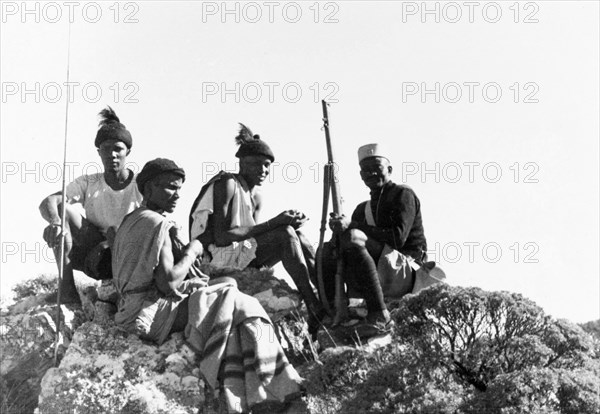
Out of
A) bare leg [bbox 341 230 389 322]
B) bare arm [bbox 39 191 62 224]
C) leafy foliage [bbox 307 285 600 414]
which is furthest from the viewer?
bare arm [bbox 39 191 62 224]

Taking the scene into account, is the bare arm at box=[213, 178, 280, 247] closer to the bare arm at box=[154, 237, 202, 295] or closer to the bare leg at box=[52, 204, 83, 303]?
the bare arm at box=[154, 237, 202, 295]

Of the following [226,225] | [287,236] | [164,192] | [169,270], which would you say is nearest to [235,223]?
[226,225]

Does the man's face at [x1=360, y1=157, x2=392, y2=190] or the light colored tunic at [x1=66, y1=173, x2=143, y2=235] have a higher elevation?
the man's face at [x1=360, y1=157, x2=392, y2=190]

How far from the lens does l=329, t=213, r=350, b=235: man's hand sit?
12.5 metres

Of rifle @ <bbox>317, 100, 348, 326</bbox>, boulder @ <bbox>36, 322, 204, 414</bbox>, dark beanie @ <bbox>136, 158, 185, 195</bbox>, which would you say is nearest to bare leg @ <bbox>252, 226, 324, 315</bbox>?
rifle @ <bbox>317, 100, 348, 326</bbox>

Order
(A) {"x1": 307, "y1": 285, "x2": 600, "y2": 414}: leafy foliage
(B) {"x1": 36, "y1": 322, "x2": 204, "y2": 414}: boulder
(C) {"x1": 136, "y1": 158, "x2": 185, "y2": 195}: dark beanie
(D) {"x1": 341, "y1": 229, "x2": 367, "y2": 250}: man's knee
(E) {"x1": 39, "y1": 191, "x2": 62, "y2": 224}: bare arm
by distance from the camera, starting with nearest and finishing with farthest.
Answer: (A) {"x1": 307, "y1": 285, "x2": 600, "y2": 414}: leafy foliage
(B) {"x1": 36, "y1": 322, "x2": 204, "y2": 414}: boulder
(C) {"x1": 136, "y1": 158, "x2": 185, "y2": 195}: dark beanie
(D) {"x1": 341, "y1": 229, "x2": 367, "y2": 250}: man's knee
(E) {"x1": 39, "y1": 191, "x2": 62, "y2": 224}: bare arm

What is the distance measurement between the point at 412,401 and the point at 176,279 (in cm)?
265

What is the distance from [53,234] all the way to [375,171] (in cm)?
329

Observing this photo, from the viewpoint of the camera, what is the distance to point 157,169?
11820mm

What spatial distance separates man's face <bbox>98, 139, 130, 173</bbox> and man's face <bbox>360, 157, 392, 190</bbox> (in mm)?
2438

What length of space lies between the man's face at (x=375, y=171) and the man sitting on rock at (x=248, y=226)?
0.89m

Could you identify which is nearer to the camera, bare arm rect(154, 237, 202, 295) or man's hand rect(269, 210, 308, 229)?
bare arm rect(154, 237, 202, 295)

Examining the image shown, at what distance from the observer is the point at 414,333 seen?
10.8 metres

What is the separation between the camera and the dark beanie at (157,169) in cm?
1181
